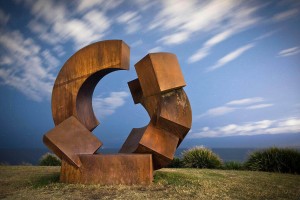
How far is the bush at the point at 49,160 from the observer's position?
47.0 feet

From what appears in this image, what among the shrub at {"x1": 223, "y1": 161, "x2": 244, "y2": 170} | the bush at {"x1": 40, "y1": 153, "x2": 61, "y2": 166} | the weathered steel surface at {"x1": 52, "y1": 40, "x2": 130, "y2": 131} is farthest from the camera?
the bush at {"x1": 40, "y1": 153, "x2": 61, "y2": 166}

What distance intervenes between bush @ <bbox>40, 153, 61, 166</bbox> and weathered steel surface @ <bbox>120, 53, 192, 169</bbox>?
27.9 feet

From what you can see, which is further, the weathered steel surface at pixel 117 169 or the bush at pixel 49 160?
the bush at pixel 49 160

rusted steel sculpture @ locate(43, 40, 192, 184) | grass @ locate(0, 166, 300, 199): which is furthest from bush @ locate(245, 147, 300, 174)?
rusted steel sculpture @ locate(43, 40, 192, 184)

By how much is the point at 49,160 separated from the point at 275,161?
1062 centimetres

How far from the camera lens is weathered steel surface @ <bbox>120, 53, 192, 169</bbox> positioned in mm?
7070

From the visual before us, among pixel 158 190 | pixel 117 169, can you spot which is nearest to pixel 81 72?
pixel 117 169

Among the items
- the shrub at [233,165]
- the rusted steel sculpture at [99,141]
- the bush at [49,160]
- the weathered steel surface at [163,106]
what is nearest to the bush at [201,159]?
the shrub at [233,165]

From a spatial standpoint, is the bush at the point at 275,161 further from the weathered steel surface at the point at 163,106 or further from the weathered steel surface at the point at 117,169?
the weathered steel surface at the point at 117,169

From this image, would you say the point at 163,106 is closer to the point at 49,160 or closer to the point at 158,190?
the point at 158,190

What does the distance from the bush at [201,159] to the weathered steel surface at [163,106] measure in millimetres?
5673

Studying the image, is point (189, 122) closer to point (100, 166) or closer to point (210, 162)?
point (100, 166)

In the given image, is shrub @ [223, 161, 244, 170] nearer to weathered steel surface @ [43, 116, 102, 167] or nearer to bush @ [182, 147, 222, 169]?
bush @ [182, 147, 222, 169]

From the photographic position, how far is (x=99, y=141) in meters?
7.57
